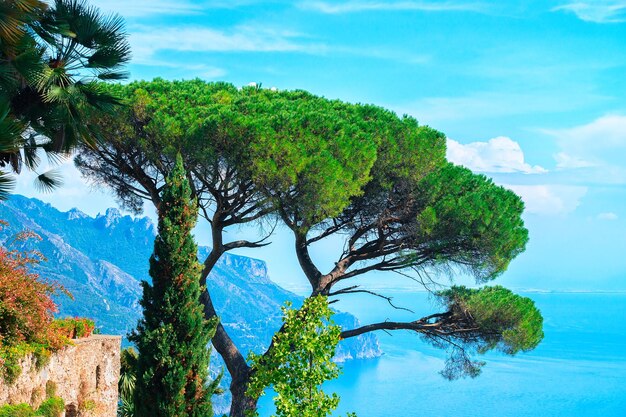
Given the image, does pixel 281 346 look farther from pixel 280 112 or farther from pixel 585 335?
pixel 585 335

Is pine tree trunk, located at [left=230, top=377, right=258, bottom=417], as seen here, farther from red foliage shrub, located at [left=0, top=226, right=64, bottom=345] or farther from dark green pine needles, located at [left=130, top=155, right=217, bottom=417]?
red foliage shrub, located at [left=0, top=226, right=64, bottom=345]

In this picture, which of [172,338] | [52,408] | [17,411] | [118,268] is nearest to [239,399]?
[172,338]

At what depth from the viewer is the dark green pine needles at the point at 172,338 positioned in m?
11.8

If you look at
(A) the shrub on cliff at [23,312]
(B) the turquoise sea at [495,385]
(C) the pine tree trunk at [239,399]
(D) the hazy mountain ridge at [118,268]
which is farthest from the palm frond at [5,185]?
(D) the hazy mountain ridge at [118,268]

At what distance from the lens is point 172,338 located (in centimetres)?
1184

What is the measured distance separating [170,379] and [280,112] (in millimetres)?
5539

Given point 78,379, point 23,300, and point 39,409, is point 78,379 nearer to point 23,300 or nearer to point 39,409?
point 39,409

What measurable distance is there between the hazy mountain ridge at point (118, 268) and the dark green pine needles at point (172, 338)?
77457 mm

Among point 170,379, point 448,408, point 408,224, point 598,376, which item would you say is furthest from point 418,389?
point 170,379

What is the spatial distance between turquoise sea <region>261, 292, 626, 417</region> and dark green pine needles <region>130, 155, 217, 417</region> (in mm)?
31565

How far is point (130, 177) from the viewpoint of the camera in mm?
16641

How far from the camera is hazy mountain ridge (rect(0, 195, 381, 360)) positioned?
3750 inches

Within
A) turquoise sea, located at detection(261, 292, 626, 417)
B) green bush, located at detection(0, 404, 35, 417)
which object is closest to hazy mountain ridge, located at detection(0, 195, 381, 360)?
turquoise sea, located at detection(261, 292, 626, 417)

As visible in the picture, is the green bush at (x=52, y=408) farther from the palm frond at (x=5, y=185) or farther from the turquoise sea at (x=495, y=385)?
the turquoise sea at (x=495, y=385)
